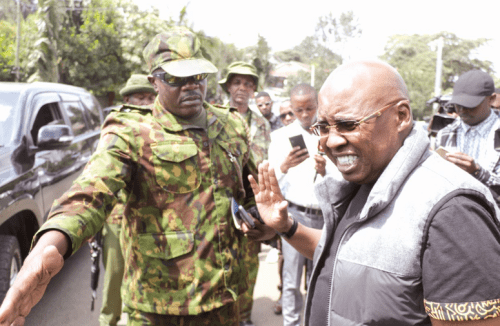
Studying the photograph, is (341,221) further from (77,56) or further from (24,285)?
(77,56)

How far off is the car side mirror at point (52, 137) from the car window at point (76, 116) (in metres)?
1.28

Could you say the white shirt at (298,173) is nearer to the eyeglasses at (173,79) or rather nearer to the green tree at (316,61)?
the eyeglasses at (173,79)

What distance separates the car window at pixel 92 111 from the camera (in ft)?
20.4

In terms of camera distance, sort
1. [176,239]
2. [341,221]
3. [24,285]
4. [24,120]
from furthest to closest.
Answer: [24,120] < [176,239] < [341,221] < [24,285]

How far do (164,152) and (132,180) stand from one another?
220 mm

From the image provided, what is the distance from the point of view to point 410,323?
1.28 metres

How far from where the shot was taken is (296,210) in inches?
150

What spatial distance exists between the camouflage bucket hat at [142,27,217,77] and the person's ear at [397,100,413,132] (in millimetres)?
1166

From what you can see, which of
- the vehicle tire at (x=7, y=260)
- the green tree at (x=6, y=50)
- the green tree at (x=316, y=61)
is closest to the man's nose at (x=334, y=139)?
the vehicle tire at (x=7, y=260)

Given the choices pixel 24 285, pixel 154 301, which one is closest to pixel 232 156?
pixel 154 301

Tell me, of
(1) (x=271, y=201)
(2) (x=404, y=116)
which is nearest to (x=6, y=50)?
(1) (x=271, y=201)

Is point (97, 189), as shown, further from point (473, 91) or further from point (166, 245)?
point (473, 91)

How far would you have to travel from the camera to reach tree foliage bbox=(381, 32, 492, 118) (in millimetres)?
31250

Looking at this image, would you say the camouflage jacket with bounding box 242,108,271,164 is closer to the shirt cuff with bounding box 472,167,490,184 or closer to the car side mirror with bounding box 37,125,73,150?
the car side mirror with bounding box 37,125,73,150
